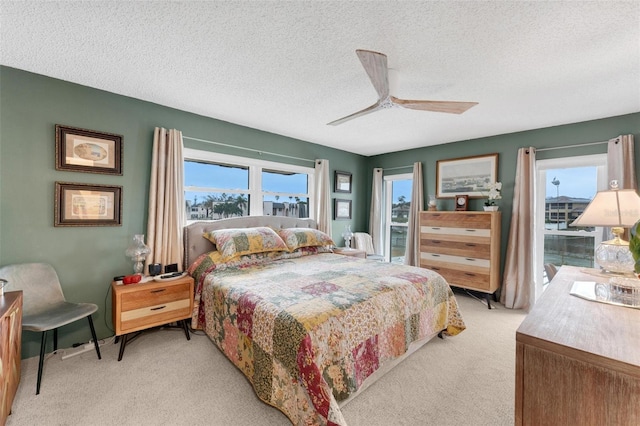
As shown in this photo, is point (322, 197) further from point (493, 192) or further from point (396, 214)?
point (493, 192)

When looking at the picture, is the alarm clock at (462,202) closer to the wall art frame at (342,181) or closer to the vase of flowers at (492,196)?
Result: the vase of flowers at (492,196)

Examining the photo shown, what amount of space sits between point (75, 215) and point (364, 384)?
2983 mm

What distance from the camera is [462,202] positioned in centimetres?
418

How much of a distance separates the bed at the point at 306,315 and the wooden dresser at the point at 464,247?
130 centimetres

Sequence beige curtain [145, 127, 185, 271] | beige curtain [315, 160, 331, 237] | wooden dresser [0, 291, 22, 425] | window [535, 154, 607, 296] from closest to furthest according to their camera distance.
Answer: wooden dresser [0, 291, 22, 425]
beige curtain [145, 127, 185, 271]
window [535, 154, 607, 296]
beige curtain [315, 160, 331, 237]

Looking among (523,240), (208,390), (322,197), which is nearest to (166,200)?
(208,390)

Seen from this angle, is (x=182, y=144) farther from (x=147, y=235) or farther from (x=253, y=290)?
(x=253, y=290)

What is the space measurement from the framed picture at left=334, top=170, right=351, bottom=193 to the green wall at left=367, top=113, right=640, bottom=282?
0.87 m

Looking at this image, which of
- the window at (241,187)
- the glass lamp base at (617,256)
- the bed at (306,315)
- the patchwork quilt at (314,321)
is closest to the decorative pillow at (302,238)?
the bed at (306,315)

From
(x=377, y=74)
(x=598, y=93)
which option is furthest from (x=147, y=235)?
(x=598, y=93)

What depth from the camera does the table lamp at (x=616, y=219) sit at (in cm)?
155

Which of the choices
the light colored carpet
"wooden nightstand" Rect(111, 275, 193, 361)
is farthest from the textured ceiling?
the light colored carpet

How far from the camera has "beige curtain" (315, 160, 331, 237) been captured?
14.8 feet

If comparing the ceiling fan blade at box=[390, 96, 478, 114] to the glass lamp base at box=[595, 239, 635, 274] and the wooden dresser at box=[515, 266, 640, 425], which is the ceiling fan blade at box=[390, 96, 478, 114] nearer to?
the glass lamp base at box=[595, 239, 635, 274]
